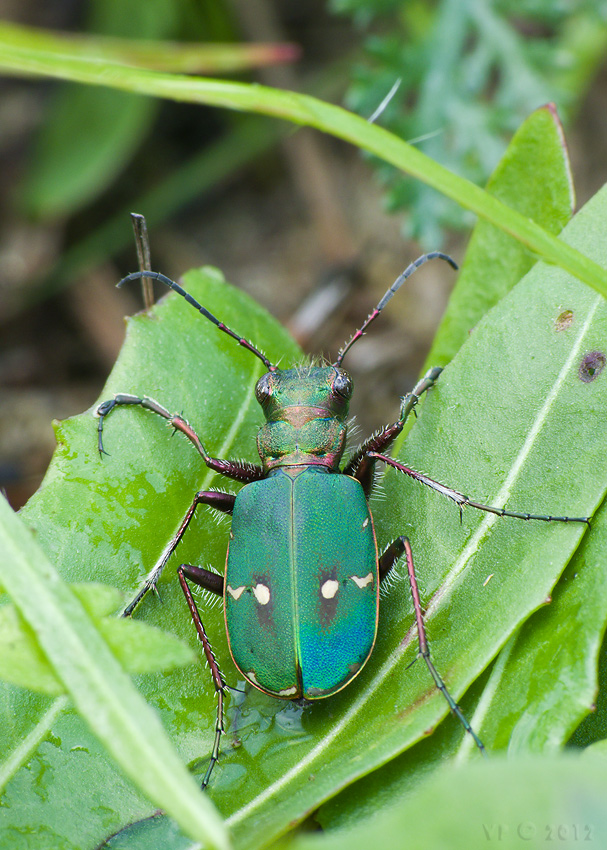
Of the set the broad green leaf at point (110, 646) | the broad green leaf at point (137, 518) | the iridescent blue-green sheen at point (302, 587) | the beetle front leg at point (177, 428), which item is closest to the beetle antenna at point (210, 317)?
the broad green leaf at point (137, 518)

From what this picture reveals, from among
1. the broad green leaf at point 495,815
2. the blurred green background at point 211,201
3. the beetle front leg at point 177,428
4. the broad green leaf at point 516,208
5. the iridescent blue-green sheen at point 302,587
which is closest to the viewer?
the broad green leaf at point 495,815

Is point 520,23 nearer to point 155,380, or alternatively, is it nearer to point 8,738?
point 155,380

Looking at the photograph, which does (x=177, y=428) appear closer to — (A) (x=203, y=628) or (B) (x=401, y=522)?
(A) (x=203, y=628)

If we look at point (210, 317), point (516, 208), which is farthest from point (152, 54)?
point (516, 208)

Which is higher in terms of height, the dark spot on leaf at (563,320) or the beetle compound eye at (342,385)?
the dark spot on leaf at (563,320)

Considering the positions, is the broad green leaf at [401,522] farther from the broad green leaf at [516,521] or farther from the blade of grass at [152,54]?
the blade of grass at [152,54]

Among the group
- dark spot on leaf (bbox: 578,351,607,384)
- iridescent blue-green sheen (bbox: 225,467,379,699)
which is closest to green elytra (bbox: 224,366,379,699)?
iridescent blue-green sheen (bbox: 225,467,379,699)
